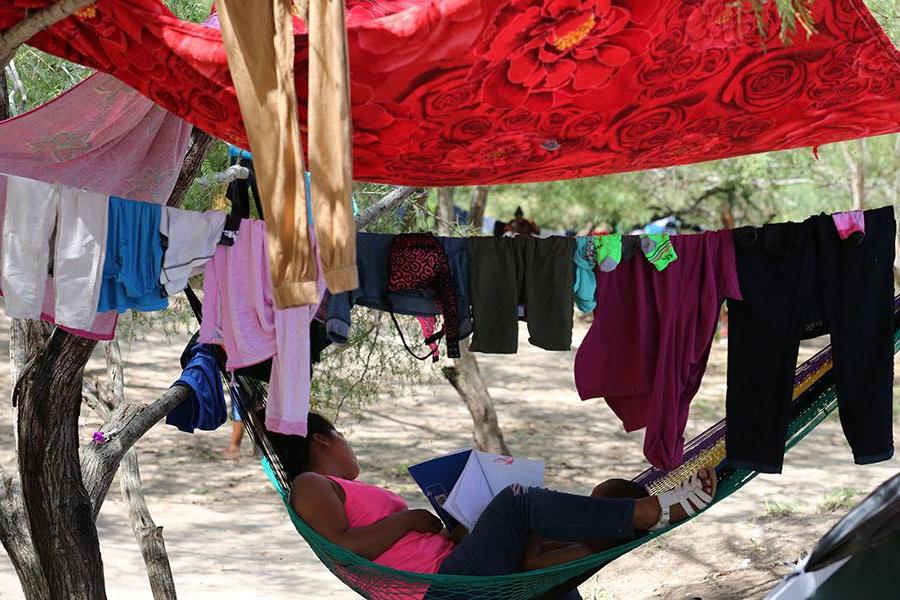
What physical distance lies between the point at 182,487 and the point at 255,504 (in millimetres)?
522

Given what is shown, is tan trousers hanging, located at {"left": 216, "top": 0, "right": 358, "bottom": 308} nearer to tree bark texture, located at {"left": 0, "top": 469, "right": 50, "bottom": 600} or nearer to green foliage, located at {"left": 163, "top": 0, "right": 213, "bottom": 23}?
tree bark texture, located at {"left": 0, "top": 469, "right": 50, "bottom": 600}

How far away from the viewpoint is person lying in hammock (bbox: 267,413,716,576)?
106 inches

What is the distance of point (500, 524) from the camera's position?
8.91 ft

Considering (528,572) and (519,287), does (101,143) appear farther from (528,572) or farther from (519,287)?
(528,572)

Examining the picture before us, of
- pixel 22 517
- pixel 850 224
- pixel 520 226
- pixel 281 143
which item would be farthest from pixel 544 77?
pixel 520 226

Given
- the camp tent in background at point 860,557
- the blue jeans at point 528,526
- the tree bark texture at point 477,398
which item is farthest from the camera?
the tree bark texture at point 477,398

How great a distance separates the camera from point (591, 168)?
2.97 meters

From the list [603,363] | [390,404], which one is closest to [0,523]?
[603,363]

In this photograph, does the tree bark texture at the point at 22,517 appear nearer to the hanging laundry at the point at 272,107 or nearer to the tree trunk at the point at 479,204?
the hanging laundry at the point at 272,107


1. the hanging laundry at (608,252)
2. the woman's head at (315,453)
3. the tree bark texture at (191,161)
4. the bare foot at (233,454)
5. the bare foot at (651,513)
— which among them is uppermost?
the tree bark texture at (191,161)

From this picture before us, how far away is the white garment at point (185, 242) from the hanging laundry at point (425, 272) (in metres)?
0.48

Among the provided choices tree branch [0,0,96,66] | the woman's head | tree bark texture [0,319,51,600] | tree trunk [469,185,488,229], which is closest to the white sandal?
the woman's head

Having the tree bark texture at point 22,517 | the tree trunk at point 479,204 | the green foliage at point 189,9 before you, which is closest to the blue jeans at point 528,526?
the tree bark texture at point 22,517

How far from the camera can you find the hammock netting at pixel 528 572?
8.71ft
